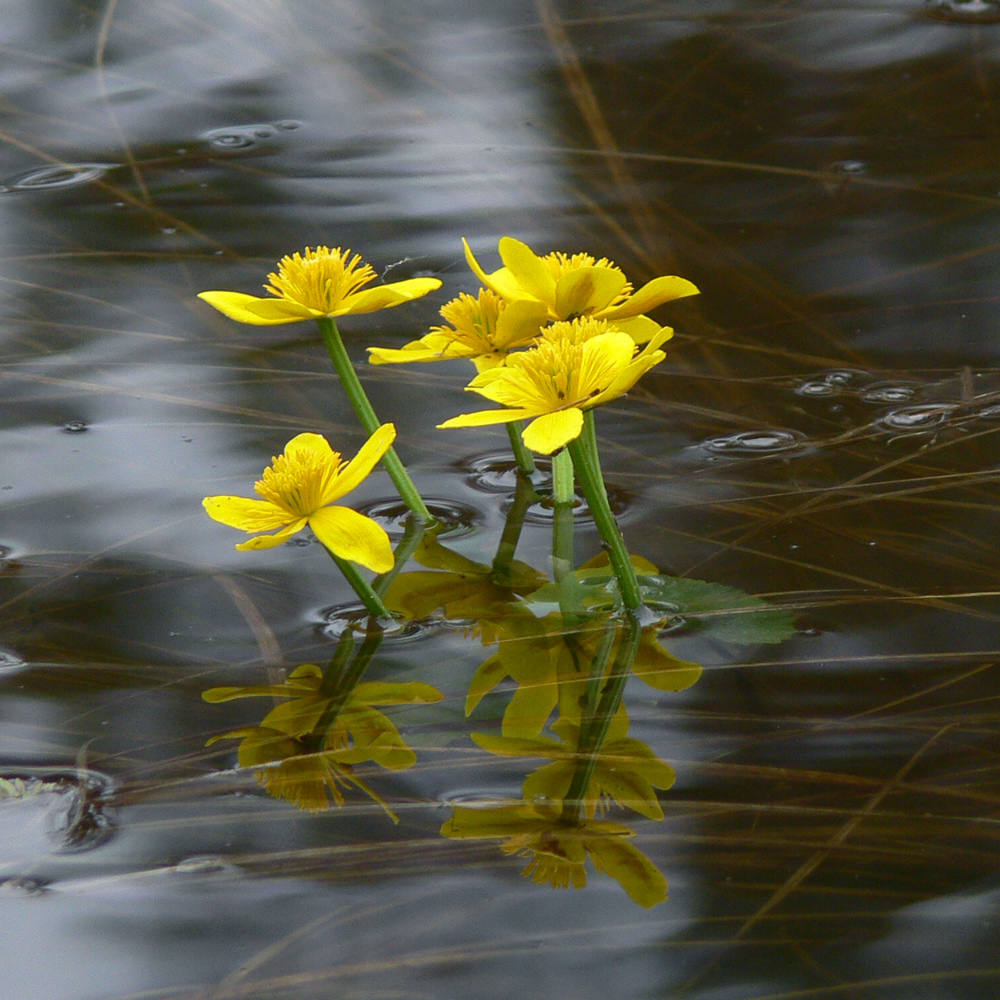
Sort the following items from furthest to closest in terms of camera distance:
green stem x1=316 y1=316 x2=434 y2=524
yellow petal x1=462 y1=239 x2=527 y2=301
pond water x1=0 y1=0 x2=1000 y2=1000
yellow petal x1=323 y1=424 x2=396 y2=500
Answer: green stem x1=316 y1=316 x2=434 y2=524 < yellow petal x1=462 y1=239 x2=527 y2=301 < yellow petal x1=323 y1=424 x2=396 y2=500 < pond water x1=0 y1=0 x2=1000 y2=1000

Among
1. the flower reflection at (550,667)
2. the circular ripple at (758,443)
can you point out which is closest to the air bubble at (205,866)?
the flower reflection at (550,667)

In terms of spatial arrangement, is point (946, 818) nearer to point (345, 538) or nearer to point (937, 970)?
point (937, 970)

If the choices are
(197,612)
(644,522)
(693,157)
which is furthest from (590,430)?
(693,157)

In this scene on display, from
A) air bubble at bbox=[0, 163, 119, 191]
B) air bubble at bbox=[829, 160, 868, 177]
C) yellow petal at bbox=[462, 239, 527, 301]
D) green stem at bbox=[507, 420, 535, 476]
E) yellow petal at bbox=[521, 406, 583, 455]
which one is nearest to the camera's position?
yellow petal at bbox=[521, 406, 583, 455]

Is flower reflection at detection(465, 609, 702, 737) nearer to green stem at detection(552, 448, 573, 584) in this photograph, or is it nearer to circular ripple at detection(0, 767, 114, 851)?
green stem at detection(552, 448, 573, 584)

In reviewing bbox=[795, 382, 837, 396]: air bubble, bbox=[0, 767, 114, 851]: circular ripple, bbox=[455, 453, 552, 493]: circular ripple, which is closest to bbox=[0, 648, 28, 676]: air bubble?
bbox=[0, 767, 114, 851]: circular ripple

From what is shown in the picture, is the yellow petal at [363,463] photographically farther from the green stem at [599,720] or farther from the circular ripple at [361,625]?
the green stem at [599,720]

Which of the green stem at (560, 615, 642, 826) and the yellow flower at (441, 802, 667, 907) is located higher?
the green stem at (560, 615, 642, 826)
